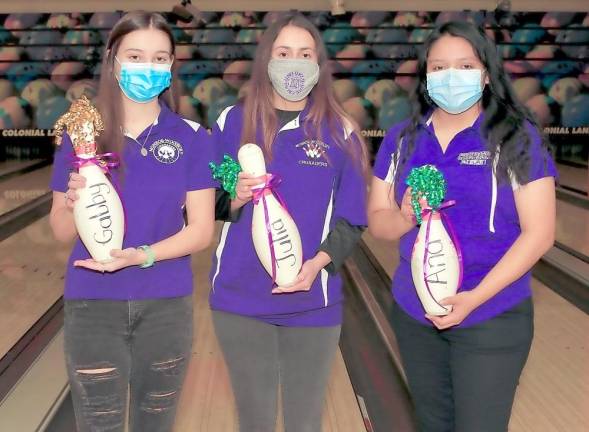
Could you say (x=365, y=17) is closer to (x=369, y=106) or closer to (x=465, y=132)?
(x=369, y=106)

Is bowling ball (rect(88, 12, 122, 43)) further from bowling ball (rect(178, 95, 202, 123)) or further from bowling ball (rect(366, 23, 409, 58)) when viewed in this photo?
bowling ball (rect(366, 23, 409, 58))

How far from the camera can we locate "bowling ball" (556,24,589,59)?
Answer: 9234 mm

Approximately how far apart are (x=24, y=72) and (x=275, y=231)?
8.74 meters

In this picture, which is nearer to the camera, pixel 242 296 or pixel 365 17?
pixel 242 296

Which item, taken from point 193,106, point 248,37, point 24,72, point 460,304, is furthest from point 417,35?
point 460,304

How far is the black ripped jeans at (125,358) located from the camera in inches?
52.4

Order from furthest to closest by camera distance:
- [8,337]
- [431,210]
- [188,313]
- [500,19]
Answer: [500,19], [8,337], [188,313], [431,210]

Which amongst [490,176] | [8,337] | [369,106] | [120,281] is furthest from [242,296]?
[369,106]

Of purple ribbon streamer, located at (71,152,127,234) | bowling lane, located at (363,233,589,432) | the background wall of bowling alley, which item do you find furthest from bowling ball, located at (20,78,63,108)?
purple ribbon streamer, located at (71,152,127,234)

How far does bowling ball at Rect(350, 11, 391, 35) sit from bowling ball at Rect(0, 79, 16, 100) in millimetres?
4342

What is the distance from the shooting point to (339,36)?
30.4 feet

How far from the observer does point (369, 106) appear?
30.0 ft

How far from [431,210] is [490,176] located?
127mm

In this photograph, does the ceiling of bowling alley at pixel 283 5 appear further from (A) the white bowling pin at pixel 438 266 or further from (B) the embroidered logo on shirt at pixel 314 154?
(A) the white bowling pin at pixel 438 266
